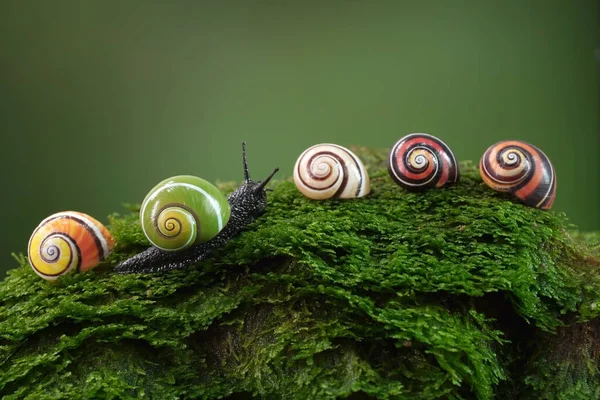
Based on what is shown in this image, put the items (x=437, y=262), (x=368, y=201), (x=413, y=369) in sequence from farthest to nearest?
(x=368, y=201), (x=437, y=262), (x=413, y=369)

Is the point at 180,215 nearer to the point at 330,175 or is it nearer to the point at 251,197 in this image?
the point at 251,197

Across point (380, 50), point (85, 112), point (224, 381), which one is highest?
point (380, 50)

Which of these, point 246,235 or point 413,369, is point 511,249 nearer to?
point 413,369

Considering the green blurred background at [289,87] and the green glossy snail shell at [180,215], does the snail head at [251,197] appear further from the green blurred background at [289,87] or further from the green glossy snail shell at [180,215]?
the green blurred background at [289,87]

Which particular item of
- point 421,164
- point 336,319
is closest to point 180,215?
point 336,319

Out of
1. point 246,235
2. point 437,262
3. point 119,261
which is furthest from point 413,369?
point 119,261

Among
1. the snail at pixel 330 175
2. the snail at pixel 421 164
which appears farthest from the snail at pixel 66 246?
the snail at pixel 421 164
